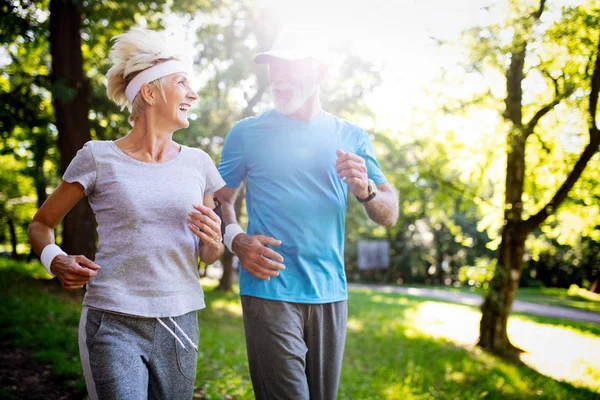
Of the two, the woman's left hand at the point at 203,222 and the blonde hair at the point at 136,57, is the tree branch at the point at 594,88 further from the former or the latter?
the woman's left hand at the point at 203,222

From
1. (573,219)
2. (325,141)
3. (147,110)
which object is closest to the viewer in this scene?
(147,110)

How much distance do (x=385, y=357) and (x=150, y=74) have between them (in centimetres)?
789

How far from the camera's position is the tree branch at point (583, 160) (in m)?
7.44

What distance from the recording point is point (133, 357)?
86.4 inches

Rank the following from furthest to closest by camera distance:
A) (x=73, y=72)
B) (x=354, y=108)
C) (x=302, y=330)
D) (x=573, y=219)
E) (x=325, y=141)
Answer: (x=354, y=108) → (x=573, y=219) → (x=73, y=72) → (x=325, y=141) → (x=302, y=330)

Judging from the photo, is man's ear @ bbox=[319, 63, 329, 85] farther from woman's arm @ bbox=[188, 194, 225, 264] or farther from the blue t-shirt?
woman's arm @ bbox=[188, 194, 225, 264]

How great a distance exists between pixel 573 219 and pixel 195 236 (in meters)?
11.6

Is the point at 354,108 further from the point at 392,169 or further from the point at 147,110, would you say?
the point at 147,110

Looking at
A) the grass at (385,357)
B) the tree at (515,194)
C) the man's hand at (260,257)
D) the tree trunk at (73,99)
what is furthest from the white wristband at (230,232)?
the tree trunk at (73,99)

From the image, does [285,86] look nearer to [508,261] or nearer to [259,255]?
[259,255]

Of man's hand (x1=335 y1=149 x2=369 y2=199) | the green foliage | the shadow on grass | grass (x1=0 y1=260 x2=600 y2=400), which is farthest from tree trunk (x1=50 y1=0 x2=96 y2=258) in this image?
man's hand (x1=335 y1=149 x2=369 y2=199)

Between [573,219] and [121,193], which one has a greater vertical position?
[121,193]

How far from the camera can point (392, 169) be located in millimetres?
12430

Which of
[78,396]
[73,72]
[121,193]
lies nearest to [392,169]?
[73,72]
